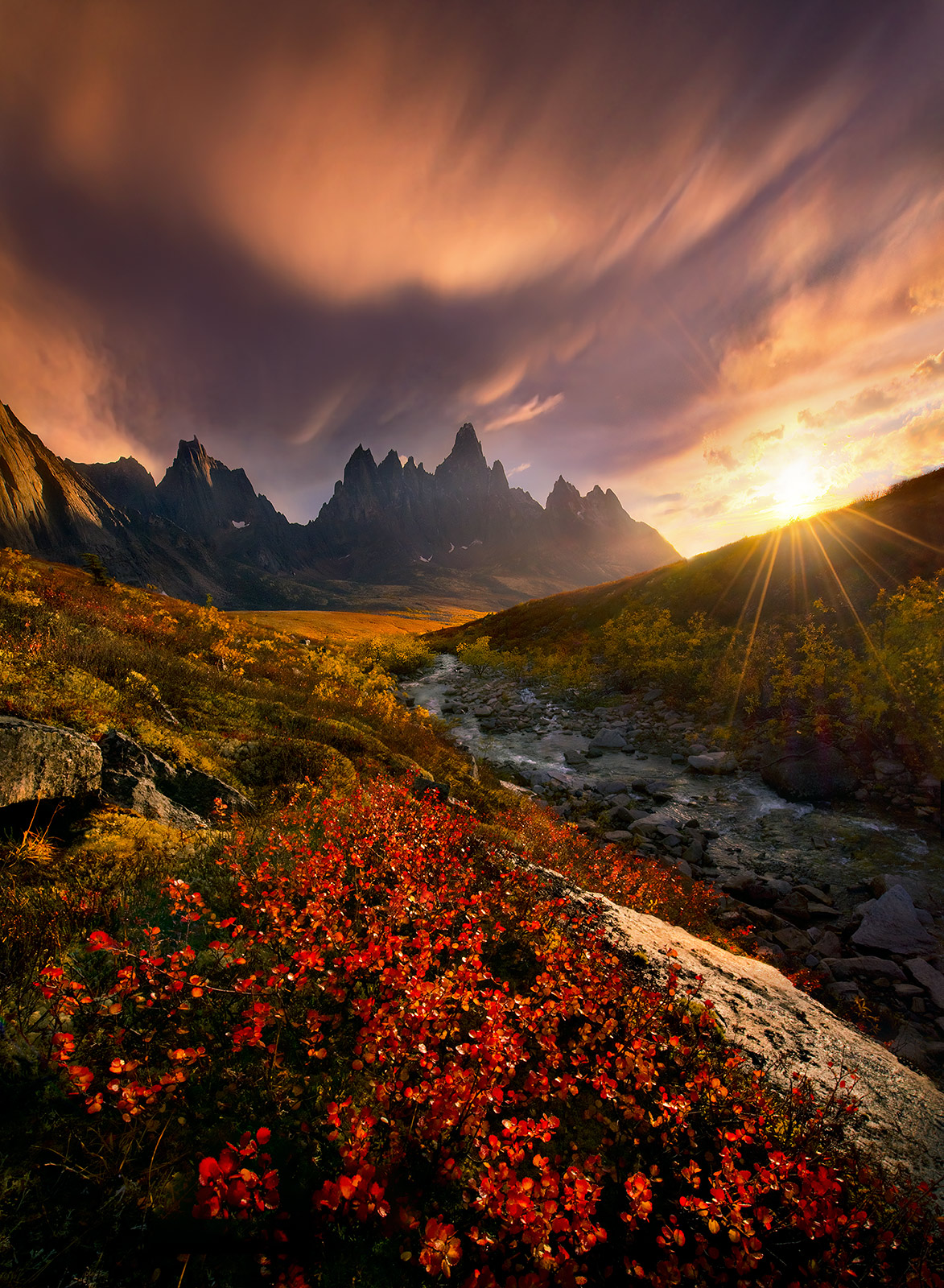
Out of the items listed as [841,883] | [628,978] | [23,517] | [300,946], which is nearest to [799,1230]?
[628,978]

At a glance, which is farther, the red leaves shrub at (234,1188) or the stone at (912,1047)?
the stone at (912,1047)

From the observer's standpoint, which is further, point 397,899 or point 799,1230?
point 397,899

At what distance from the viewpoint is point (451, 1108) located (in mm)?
3713

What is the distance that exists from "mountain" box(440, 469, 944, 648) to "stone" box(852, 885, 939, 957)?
52.6 ft

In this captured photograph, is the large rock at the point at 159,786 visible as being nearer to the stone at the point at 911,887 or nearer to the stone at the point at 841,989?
the stone at the point at 841,989

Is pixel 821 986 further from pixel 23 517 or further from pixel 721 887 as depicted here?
pixel 23 517

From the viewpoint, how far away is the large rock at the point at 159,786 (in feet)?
20.5

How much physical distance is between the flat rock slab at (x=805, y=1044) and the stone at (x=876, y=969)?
5.24 feet

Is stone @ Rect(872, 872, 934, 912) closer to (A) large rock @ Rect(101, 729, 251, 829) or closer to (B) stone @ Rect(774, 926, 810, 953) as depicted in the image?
(B) stone @ Rect(774, 926, 810, 953)

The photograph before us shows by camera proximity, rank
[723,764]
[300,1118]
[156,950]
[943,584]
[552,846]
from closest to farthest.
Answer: [300,1118] → [156,950] → [552,846] → [723,764] → [943,584]

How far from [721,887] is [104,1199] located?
11.3m

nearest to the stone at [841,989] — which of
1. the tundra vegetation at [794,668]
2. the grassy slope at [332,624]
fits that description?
the tundra vegetation at [794,668]

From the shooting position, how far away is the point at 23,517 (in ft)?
568

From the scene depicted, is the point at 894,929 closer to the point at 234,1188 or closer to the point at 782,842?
the point at 782,842
